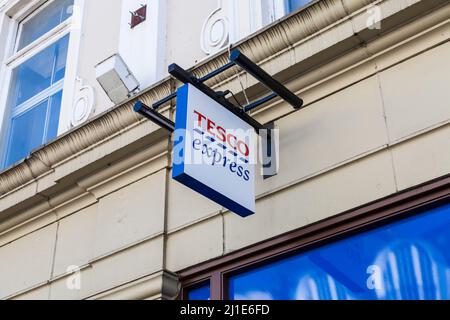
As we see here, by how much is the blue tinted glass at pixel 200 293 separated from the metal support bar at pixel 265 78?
4.90ft

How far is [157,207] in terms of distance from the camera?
6.27 m

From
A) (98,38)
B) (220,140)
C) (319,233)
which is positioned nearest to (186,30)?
(98,38)

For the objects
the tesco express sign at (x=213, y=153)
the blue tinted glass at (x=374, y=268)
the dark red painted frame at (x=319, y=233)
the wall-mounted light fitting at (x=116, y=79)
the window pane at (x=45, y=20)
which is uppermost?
the window pane at (x=45, y=20)

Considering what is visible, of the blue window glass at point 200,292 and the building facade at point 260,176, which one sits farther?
the blue window glass at point 200,292

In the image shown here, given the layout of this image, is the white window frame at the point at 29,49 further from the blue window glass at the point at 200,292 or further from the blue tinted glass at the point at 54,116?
the blue window glass at the point at 200,292

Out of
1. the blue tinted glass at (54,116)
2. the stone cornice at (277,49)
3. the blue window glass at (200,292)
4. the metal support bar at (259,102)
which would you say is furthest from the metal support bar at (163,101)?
the blue tinted glass at (54,116)

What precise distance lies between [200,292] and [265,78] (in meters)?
1.66

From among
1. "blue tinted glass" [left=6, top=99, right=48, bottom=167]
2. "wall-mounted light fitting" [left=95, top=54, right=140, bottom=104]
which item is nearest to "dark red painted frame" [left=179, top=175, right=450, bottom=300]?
"wall-mounted light fitting" [left=95, top=54, right=140, bottom=104]

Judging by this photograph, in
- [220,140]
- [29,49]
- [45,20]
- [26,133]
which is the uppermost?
[45,20]

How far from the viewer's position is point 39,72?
29.6ft

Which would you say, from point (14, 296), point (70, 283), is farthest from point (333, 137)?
point (14, 296)

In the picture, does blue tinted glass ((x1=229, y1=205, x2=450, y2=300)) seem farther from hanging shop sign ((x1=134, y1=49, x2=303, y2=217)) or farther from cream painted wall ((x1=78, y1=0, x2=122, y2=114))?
cream painted wall ((x1=78, y1=0, x2=122, y2=114))

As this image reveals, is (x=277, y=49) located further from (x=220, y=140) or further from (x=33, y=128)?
(x=33, y=128)

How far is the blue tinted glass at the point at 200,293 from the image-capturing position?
19.0ft
